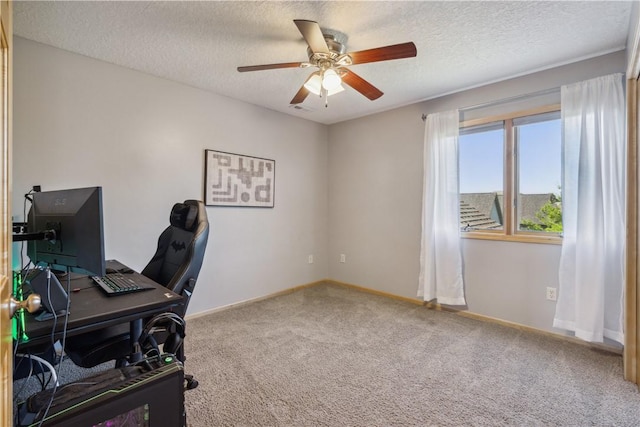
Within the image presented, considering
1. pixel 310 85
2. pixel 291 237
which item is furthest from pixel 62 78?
pixel 291 237

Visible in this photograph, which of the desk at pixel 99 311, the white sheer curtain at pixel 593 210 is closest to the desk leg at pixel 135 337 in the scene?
the desk at pixel 99 311

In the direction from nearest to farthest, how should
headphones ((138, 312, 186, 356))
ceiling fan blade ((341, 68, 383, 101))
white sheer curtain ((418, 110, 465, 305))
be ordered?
headphones ((138, 312, 186, 356)), ceiling fan blade ((341, 68, 383, 101)), white sheer curtain ((418, 110, 465, 305))

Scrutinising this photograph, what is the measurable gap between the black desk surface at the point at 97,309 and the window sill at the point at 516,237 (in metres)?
2.80

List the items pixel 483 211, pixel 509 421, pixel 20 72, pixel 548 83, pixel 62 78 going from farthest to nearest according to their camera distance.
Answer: pixel 483 211, pixel 548 83, pixel 62 78, pixel 20 72, pixel 509 421

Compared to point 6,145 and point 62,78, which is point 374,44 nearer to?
point 6,145

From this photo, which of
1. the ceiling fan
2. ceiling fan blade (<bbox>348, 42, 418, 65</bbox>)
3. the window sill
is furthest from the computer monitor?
the window sill

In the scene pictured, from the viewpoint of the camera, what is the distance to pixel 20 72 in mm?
2135

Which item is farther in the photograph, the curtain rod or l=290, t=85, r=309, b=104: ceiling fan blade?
the curtain rod

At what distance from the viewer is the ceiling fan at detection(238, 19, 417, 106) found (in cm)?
168

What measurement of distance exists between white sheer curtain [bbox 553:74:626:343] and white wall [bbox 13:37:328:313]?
2.82 metres

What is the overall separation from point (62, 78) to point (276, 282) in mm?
2841

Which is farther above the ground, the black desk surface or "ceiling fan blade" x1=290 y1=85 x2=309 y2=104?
"ceiling fan blade" x1=290 y1=85 x2=309 y2=104

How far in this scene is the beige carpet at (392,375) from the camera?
1666 mm

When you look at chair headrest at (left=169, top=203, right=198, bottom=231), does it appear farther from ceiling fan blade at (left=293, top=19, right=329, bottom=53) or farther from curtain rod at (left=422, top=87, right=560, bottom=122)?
curtain rod at (left=422, top=87, right=560, bottom=122)
